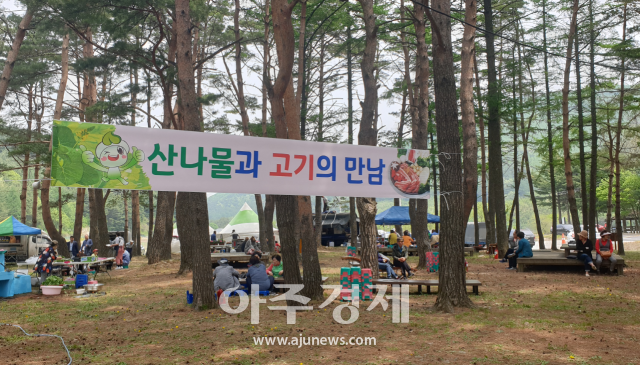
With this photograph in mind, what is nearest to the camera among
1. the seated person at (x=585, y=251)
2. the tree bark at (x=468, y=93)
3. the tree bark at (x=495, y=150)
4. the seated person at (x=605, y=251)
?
the seated person at (x=605, y=251)

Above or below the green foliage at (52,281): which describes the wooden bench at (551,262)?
above

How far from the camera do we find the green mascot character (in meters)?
6.51

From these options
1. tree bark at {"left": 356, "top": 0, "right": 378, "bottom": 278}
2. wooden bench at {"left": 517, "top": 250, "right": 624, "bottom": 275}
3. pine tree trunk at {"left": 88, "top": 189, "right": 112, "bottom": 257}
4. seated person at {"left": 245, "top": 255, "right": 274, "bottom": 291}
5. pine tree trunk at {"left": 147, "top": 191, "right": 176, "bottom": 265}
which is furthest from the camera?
pine tree trunk at {"left": 88, "top": 189, "right": 112, "bottom": 257}

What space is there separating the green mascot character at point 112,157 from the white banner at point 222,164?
0.04ft

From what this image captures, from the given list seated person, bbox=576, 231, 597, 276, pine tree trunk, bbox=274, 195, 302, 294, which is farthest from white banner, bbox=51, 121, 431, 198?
seated person, bbox=576, 231, 597, 276

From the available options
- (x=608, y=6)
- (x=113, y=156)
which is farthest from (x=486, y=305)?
(x=608, y=6)

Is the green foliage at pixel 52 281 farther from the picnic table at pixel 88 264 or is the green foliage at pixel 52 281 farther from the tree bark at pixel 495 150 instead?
the tree bark at pixel 495 150

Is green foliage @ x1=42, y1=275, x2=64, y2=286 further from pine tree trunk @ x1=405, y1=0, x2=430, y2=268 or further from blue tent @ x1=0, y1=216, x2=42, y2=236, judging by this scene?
pine tree trunk @ x1=405, y1=0, x2=430, y2=268

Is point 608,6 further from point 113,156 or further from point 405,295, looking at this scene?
point 113,156

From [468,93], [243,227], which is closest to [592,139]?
[468,93]

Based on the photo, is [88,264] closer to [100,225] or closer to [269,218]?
[100,225]

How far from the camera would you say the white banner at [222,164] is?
646 cm

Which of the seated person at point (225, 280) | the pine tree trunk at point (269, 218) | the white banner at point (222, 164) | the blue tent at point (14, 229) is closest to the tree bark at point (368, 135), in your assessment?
the white banner at point (222, 164)

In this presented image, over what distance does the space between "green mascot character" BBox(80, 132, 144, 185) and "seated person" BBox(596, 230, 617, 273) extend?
11638 mm
